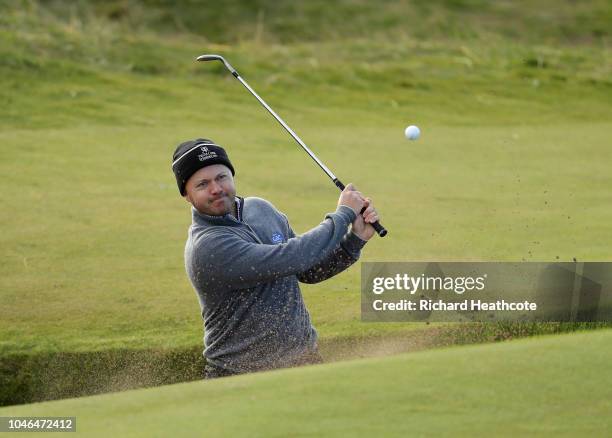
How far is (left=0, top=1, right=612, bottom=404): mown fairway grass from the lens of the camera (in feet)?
25.2

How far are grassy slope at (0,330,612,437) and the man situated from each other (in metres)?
0.96

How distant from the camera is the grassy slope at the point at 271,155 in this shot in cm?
771

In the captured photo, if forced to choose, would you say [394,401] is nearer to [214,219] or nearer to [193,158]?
[214,219]

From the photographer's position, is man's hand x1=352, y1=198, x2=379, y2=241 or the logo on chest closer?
man's hand x1=352, y1=198, x2=379, y2=241

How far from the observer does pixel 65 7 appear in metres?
23.2

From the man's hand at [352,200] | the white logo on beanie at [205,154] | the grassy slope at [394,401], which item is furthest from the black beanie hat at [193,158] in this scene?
the grassy slope at [394,401]

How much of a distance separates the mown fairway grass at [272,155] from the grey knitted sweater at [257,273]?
1236 mm

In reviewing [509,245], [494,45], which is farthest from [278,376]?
[494,45]

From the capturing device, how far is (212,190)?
5.40 meters

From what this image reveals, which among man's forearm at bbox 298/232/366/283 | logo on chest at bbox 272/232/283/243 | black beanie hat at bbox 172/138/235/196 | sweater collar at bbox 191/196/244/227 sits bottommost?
man's forearm at bbox 298/232/366/283

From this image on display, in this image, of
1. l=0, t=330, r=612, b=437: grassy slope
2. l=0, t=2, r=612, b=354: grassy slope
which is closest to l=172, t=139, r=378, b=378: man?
l=0, t=330, r=612, b=437: grassy slope

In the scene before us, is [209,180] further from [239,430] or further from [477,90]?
[477,90]

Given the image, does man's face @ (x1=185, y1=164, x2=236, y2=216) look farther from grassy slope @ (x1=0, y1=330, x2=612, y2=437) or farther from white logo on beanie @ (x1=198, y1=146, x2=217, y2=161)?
grassy slope @ (x1=0, y1=330, x2=612, y2=437)

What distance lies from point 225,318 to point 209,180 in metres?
0.65
